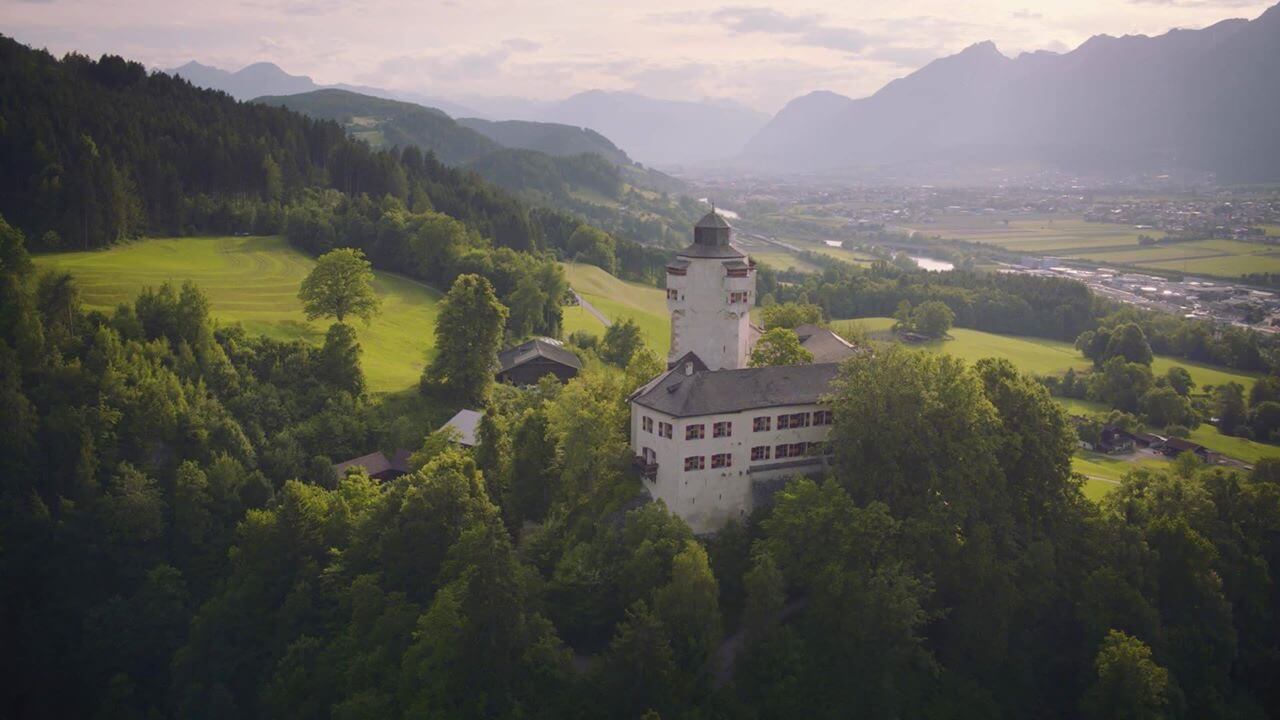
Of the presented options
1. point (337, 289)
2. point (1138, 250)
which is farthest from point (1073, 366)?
point (337, 289)

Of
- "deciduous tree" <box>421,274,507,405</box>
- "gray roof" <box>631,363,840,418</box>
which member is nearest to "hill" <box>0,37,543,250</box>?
"deciduous tree" <box>421,274,507,405</box>

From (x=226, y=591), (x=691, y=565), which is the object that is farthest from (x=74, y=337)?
(x=691, y=565)

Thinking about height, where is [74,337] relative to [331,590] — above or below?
above

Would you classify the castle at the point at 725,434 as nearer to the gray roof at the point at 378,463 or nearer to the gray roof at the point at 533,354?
the gray roof at the point at 378,463

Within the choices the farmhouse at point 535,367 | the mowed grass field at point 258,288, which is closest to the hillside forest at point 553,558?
the mowed grass field at point 258,288

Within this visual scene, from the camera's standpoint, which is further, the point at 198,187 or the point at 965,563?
the point at 198,187

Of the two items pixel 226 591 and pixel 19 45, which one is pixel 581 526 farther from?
pixel 19 45

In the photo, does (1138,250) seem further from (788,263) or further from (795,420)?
(795,420)
